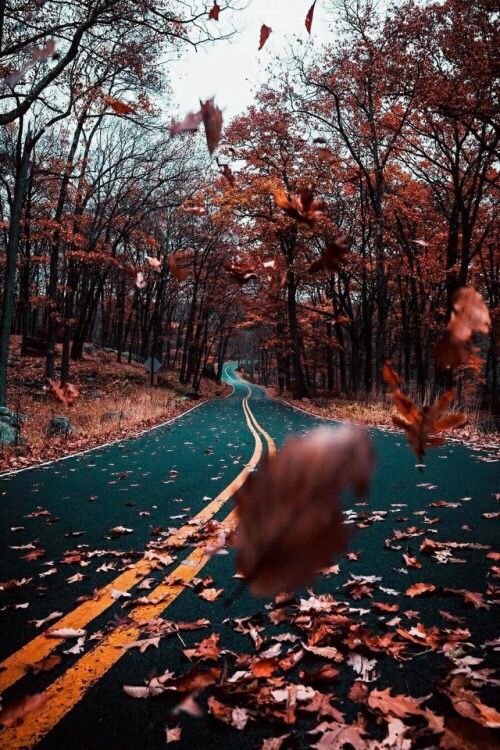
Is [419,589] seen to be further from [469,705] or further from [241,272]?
[241,272]

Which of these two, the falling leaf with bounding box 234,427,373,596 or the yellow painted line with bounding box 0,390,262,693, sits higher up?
the falling leaf with bounding box 234,427,373,596

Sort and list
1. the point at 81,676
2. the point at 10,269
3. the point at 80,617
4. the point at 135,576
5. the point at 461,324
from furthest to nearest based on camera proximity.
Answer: the point at 10,269
the point at 135,576
the point at 80,617
the point at 81,676
the point at 461,324

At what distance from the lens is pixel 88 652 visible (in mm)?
2195

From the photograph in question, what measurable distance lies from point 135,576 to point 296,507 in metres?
2.53

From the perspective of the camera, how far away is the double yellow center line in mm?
1703

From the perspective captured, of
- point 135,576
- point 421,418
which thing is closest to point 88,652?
point 135,576

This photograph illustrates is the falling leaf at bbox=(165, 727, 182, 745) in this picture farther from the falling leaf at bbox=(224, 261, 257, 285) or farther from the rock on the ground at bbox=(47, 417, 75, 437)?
the rock on the ground at bbox=(47, 417, 75, 437)

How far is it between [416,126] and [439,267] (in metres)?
6.40

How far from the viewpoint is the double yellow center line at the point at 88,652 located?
5.59 ft

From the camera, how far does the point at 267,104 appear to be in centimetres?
1778

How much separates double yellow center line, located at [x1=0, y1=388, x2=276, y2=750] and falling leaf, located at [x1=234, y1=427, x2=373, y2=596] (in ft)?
0.64

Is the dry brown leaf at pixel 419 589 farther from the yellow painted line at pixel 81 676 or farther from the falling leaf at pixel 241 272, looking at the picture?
the falling leaf at pixel 241 272

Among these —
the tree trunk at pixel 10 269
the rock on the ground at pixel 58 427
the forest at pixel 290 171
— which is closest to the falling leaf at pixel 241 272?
the forest at pixel 290 171

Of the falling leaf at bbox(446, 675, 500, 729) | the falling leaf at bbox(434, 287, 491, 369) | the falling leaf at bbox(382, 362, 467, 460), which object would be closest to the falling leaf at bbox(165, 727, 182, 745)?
the falling leaf at bbox(446, 675, 500, 729)
